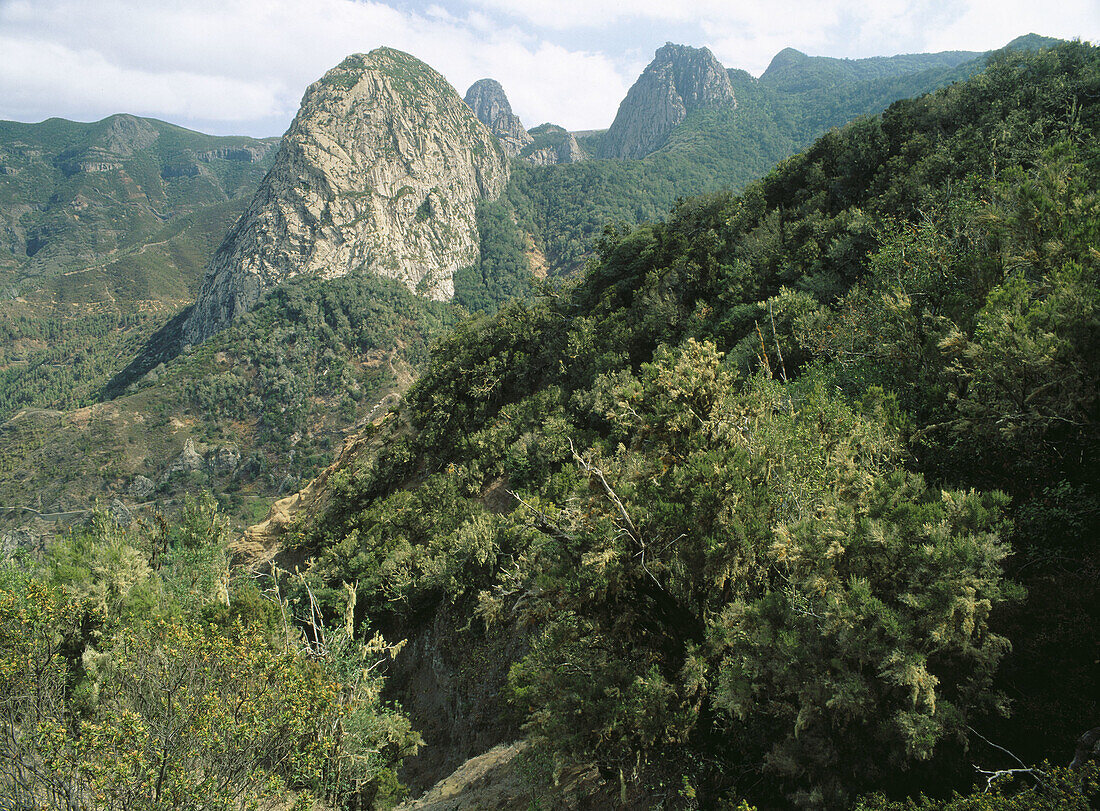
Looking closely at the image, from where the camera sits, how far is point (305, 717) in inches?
393

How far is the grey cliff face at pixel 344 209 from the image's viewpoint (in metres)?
161

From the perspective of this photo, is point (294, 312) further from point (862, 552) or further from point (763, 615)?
point (862, 552)

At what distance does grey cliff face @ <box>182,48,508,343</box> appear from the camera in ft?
528

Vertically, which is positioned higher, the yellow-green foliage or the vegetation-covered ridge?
the vegetation-covered ridge

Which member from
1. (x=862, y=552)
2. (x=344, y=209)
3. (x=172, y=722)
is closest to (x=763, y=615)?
(x=862, y=552)

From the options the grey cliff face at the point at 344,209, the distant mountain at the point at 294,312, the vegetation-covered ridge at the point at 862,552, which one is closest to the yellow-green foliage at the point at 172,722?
the vegetation-covered ridge at the point at 862,552

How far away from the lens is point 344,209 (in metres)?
170

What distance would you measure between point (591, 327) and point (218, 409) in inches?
4914

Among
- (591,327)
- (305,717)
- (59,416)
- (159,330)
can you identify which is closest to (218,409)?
(59,416)

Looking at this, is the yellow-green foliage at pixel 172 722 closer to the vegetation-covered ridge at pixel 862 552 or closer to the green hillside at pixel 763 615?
the green hillside at pixel 763 615

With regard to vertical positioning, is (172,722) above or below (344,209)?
below

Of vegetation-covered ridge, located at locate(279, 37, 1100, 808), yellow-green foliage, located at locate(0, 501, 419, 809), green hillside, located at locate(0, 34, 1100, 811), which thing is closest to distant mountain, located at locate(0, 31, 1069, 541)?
green hillside, located at locate(0, 34, 1100, 811)

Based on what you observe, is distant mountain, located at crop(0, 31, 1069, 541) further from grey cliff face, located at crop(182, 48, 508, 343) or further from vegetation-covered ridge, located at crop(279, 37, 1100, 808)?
vegetation-covered ridge, located at crop(279, 37, 1100, 808)

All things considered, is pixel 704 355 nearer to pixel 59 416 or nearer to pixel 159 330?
pixel 59 416
